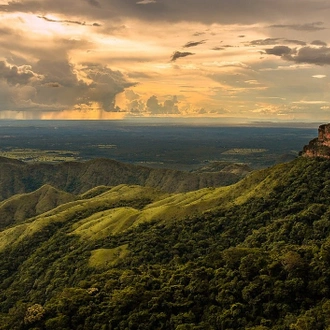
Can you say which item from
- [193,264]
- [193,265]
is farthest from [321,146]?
[193,265]

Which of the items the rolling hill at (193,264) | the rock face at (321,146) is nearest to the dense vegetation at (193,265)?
the rolling hill at (193,264)

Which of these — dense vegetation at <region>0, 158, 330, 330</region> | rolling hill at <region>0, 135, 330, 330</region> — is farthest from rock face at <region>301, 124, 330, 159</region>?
dense vegetation at <region>0, 158, 330, 330</region>

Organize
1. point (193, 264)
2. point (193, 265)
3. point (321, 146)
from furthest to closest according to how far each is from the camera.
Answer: point (321, 146) < point (193, 264) < point (193, 265)

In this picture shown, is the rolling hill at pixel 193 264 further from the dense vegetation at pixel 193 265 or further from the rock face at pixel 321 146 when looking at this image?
the rock face at pixel 321 146

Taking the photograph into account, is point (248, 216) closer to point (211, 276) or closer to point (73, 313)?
point (211, 276)

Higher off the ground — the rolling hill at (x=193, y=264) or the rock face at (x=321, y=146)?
the rock face at (x=321, y=146)

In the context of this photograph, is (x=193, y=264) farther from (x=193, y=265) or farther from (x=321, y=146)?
(x=321, y=146)

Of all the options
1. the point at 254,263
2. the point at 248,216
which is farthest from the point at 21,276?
the point at 254,263
